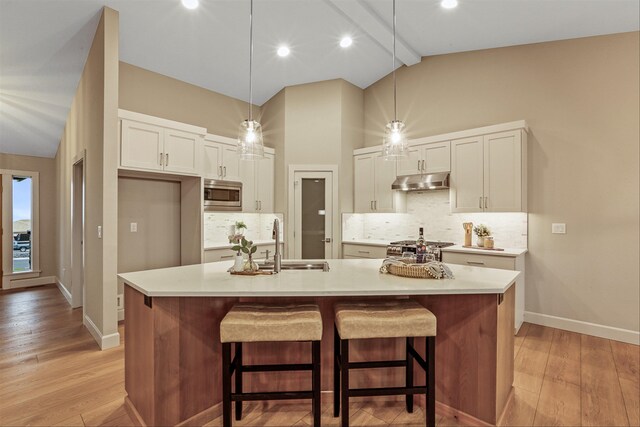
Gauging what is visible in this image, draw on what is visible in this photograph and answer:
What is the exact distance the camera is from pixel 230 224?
17.0 ft

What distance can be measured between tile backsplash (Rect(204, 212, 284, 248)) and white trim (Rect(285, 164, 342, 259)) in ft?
0.64

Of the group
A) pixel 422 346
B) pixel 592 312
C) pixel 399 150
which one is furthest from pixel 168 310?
pixel 592 312

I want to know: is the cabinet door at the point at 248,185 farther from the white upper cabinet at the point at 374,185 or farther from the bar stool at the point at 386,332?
the bar stool at the point at 386,332

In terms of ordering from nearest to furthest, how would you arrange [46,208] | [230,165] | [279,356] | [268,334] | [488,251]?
[268,334], [279,356], [488,251], [230,165], [46,208]

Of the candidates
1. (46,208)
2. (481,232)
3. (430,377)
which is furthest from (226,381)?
(46,208)

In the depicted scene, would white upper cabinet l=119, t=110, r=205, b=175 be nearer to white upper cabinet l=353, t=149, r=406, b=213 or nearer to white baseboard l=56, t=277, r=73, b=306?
white upper cabinet l=353, t=149, r=406, b=213

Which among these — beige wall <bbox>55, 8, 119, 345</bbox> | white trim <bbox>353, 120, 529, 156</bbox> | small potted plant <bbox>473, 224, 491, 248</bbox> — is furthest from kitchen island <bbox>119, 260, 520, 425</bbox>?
white trim <bbox>353, 120, 529, 156</bbox>

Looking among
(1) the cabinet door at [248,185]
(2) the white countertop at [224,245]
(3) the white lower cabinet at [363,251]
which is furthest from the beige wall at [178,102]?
(3) the white lower cabinet at [363,251]

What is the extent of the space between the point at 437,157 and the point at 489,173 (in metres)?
0.71

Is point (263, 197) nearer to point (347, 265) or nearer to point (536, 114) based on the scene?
point (347, 265)

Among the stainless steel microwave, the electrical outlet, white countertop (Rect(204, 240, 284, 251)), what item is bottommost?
white countertop (Rect(204, 240, 284, 251))

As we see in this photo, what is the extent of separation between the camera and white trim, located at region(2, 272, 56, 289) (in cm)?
611

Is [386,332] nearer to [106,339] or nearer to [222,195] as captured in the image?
[106,339]

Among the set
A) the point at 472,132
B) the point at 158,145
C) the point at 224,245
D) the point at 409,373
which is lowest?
the point at 409,373
